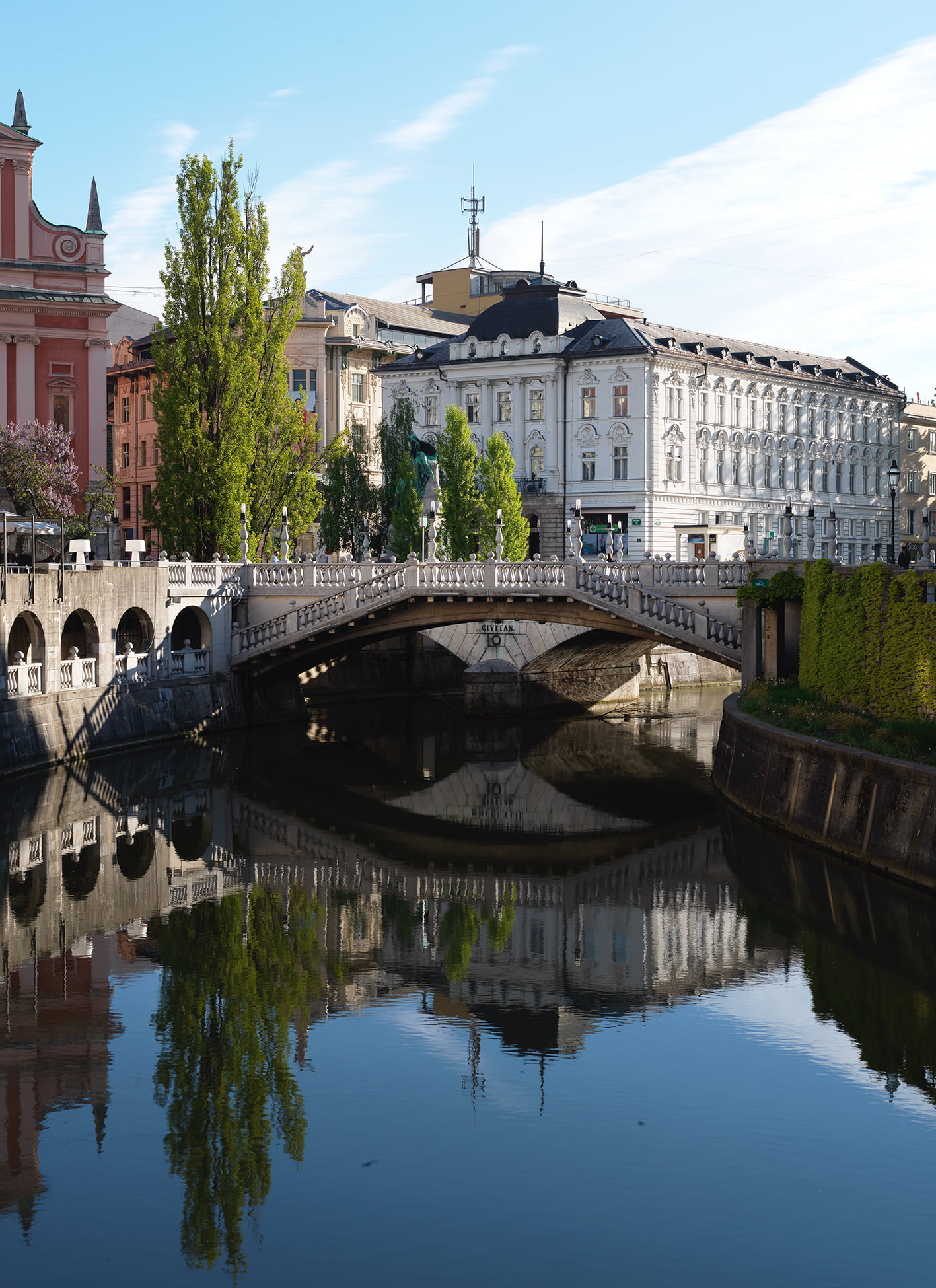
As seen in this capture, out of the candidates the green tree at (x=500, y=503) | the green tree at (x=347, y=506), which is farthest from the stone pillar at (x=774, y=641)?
the green tree at (x=347, y=506)

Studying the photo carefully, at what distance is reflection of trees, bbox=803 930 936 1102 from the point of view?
22.8 m

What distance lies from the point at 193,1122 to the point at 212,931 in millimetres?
10173

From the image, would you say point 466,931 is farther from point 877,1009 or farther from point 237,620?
point 237,620

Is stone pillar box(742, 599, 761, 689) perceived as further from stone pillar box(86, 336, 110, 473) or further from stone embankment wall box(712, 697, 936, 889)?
stone pillar box(86, 336, 110, 473)

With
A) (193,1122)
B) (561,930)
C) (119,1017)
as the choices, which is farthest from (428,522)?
(193,1122)

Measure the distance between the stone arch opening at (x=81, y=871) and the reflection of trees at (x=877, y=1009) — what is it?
14.9 m

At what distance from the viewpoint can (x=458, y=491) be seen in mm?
83688

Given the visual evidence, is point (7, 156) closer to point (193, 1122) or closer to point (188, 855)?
point (188, 855)

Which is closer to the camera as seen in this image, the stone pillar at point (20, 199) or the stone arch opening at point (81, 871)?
the stone arch opening at point (81, 871)

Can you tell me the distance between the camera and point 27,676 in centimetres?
4631

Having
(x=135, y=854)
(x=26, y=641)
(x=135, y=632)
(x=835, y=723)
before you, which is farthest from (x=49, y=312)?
(x=835, y=723)

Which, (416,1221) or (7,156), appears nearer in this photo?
(416,1221)

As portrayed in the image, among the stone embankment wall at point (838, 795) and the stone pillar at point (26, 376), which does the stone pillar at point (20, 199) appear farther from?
the stone embankment wall at point (838, 795)

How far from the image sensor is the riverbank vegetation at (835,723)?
106ft
